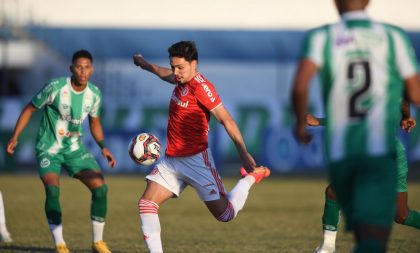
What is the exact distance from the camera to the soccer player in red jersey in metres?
9.16

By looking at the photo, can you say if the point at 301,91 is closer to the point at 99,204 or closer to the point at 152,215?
the point at 152,215

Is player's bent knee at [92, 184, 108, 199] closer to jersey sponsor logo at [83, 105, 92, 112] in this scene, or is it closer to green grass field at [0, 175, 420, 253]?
green grass field at [0, 175, 420, 253]

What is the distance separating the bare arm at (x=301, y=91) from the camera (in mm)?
6633

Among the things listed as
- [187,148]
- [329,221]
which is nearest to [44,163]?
[187,148]

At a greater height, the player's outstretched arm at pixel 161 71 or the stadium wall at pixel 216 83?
the player's outstretched arm at pixel 161 71

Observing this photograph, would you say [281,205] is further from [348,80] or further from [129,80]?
[129,80]

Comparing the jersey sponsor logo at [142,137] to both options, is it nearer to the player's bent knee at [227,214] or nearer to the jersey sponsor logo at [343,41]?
the player's bent knee at [227,214]

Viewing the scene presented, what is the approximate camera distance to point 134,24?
4578cm

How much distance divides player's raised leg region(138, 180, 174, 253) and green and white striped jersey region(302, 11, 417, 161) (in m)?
2.86

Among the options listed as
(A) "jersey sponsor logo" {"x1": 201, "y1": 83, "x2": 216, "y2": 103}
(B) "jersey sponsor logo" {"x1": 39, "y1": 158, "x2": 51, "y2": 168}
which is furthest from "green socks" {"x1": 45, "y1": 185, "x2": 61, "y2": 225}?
(A) "jersey sponsor logo" {"x1": 201, "y1": 83, "x2": 216, "y2": 103}

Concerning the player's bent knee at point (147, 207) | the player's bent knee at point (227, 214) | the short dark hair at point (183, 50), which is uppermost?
the short dark hair at point (183, 50)

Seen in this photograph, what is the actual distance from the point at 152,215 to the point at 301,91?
10.3ft

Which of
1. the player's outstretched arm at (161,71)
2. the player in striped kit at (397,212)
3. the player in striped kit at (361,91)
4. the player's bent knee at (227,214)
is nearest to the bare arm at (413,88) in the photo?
the player in striped kit at (361,91)

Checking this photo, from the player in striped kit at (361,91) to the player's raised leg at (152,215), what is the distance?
9.19ft
